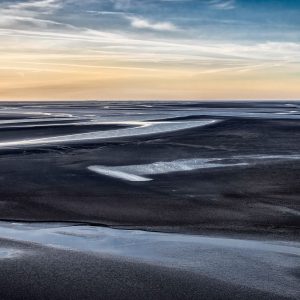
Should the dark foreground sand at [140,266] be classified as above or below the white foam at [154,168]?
above

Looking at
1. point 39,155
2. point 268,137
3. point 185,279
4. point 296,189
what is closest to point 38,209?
point 185,279

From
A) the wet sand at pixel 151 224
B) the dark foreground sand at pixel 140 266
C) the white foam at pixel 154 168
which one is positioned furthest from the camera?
the white foam at pixel 154 168

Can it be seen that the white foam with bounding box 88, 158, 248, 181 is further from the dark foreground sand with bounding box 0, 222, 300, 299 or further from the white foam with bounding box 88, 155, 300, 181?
the dark foreground sand with bounding box 0, 222, 300, 299

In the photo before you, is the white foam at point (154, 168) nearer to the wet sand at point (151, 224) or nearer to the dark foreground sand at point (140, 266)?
the wet sand at point (151, 224)

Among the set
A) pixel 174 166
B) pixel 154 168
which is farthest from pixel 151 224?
pixel 174 166

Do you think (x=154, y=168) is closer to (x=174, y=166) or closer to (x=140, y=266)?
(x=174, y=166)

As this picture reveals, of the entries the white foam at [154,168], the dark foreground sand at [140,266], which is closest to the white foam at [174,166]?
the white foam at [154,168]

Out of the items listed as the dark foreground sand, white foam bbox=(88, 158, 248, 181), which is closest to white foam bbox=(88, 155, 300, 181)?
white foam bbox=(88, 158, 248, 181)

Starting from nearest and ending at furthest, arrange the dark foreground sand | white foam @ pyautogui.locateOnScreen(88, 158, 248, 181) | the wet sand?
1. the dark foreground sand
2. the wet sand
3. white foam @ pyautogui.locateOnScreen(88, 158, 248, 181)

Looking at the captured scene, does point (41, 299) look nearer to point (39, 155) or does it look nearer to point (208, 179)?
point (208, 179)

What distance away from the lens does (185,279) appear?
22.6ft

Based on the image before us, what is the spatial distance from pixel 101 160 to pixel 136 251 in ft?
38.5

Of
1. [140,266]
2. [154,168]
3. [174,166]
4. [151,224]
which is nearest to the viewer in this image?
[140,266]

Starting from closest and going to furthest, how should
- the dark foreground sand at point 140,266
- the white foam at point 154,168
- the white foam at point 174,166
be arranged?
the dark foreground sand at point 140,266, the white foam at point 154,168, the white foam at point 174,166
